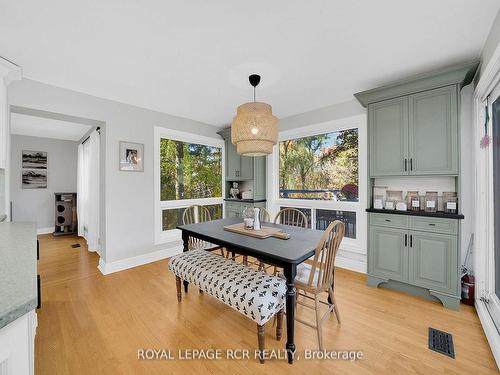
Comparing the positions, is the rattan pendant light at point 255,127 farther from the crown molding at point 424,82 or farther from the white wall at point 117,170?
the white wall at point 117,170

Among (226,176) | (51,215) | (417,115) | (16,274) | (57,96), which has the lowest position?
(51,215)

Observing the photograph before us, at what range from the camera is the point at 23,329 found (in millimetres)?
684

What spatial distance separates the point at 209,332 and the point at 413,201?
8.44ft

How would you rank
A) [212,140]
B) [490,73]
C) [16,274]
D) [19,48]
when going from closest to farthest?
[16,274] < [490,73] < [19,48] < [212,140]

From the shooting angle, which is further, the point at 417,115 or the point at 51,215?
the point at 51,215

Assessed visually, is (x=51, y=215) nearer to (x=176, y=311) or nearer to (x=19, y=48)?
(x=19, y=48)

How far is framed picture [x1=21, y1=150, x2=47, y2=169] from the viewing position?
5137 millimetres

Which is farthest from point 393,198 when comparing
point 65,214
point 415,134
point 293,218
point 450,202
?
point 65,214

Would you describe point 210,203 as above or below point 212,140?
below

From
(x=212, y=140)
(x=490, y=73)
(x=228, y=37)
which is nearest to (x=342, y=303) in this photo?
(x=490, y=73)

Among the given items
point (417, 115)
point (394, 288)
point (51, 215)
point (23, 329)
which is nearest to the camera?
point (23, 329)

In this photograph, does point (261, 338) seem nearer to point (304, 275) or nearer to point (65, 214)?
point (304, 275)

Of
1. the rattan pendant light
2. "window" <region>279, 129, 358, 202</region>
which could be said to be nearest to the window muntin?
"window" <region>279, 129, 358, 202</region>

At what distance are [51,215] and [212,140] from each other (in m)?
4.59
